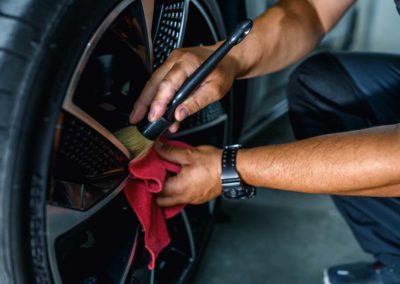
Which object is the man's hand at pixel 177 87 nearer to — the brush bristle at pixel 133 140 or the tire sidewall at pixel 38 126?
the brush bristle at pixel 133 140

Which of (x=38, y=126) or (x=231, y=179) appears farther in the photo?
(x=231, y=179)

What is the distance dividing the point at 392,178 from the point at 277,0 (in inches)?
23.8

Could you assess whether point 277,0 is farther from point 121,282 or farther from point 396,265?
point 121,282

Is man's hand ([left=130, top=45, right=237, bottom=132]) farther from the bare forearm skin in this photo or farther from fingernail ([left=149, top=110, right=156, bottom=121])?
the bare forearm skin

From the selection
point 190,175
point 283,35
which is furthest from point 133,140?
point 283,35

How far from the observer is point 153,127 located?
0.90 m

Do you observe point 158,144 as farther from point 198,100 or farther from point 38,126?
point 38,126

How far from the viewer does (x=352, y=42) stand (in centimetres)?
205

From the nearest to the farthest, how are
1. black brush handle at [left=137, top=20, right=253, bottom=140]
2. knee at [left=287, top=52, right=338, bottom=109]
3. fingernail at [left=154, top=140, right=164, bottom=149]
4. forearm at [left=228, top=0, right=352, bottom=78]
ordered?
black brush handle at [left=137, top=20, right=253, bottom=140], fingernail at [left=154, top=140, right=164, bottom=149], forearm at [left=228, top=0, right=352, bottom=78], knee at [left=287, top=52, right=338, bottom=109]

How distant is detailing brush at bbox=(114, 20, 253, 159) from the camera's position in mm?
856

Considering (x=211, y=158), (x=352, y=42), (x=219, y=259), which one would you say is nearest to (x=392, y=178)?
(x=211, y=158)

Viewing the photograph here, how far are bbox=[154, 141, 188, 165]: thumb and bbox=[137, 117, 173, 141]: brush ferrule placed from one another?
2.7 inches

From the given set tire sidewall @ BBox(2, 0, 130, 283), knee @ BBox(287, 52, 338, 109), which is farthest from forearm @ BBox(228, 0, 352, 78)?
tire sidewall @ BBox(2, 0, 130, 283)

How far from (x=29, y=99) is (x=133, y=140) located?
0.85ft
